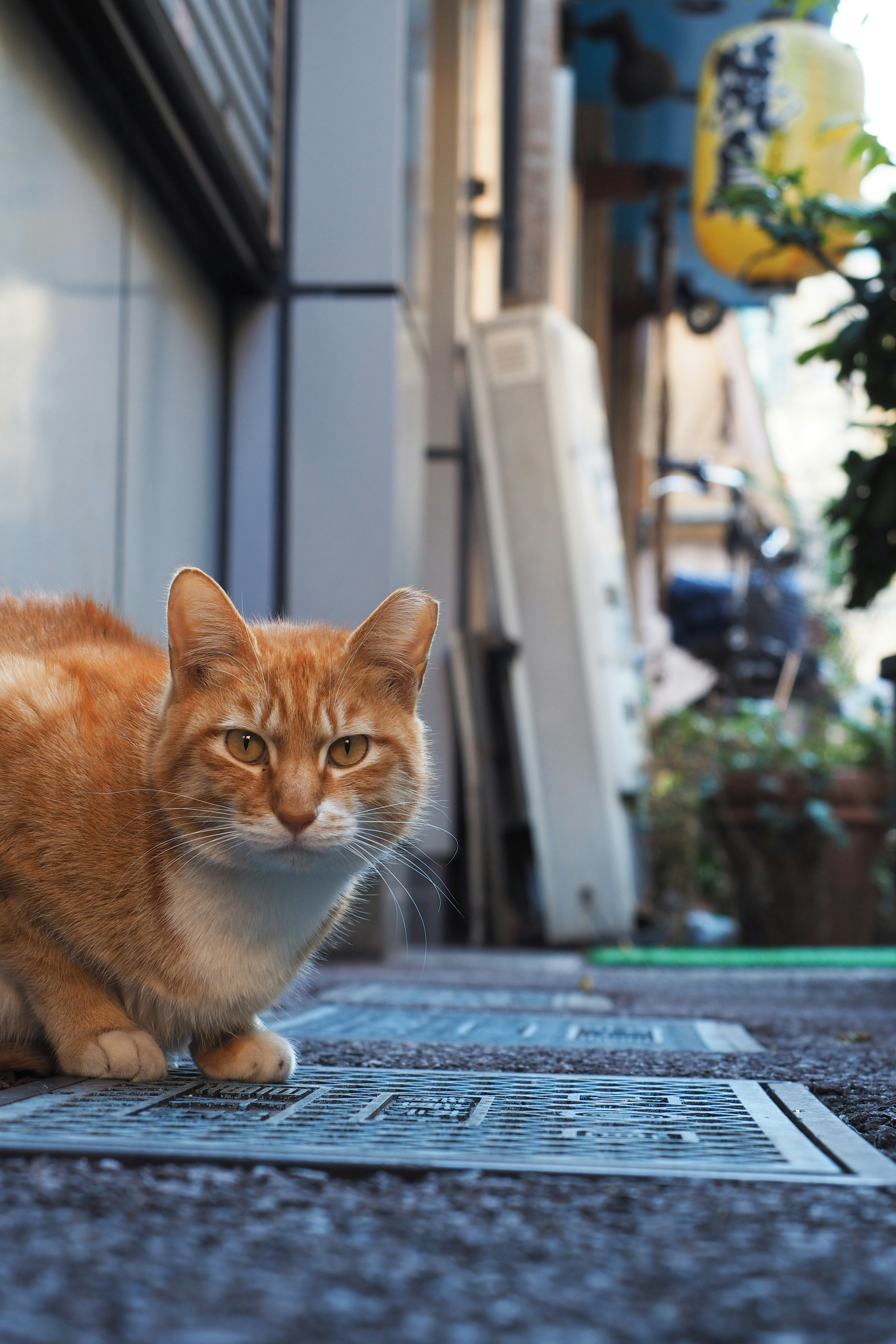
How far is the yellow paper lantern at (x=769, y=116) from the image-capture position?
5535mm

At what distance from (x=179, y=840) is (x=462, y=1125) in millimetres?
514

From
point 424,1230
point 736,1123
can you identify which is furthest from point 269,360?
point 424,1230

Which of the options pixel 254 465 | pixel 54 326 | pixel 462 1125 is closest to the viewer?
pixel 462 1125

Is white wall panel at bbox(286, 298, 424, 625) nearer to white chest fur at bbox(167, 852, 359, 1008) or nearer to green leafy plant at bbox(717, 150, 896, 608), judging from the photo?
green leafy plant at bbox(717, 150, 896, 608)

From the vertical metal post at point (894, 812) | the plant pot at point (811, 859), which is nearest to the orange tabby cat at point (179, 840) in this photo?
the vertical metal post at point (894, 812)

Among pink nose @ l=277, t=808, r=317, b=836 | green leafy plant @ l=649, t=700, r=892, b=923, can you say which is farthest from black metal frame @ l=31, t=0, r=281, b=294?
green leafy plant @ l=649, t=700, r=892, b=923

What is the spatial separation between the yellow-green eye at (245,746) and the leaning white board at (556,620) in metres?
3.74

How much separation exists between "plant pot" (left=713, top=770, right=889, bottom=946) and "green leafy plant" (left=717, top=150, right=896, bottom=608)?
122 inches

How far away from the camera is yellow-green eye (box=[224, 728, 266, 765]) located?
1640 millimetres

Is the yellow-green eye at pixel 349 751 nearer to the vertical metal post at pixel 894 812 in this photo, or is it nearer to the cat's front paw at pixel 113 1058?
the cat's front paw at pixel 113 1058

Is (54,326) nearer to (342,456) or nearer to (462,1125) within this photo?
(342,456)

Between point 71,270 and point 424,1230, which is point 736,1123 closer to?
point 424,1230

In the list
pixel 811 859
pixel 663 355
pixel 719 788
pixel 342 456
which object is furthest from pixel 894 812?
pixel 663 355

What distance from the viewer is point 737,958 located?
4984 mm
